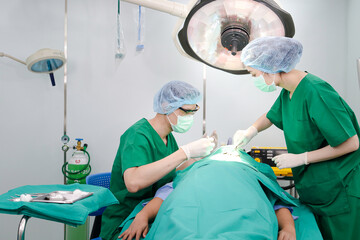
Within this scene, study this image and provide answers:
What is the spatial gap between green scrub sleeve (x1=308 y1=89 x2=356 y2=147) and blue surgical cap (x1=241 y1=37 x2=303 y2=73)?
207mm

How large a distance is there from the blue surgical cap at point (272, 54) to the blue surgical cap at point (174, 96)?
316mm

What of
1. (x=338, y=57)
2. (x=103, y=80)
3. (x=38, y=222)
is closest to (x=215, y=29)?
(x=103, y=80)

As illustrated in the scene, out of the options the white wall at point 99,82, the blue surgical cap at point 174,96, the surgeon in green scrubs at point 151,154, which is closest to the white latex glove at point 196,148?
the surgeon in green scrubs at point 151,154

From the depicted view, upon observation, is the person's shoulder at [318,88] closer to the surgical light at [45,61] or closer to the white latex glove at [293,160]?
the white latex glove at [293,160]

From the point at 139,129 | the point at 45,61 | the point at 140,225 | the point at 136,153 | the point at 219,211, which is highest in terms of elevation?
the point at 45,61

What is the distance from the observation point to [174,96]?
133cm

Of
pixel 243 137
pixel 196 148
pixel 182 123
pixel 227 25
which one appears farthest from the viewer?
pixel 243 137

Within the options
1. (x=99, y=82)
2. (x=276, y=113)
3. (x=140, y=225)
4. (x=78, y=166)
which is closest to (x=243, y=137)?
(x=276, y=113)

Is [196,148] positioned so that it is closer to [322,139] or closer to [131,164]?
[131,164]

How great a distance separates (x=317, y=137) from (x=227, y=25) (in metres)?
0.64

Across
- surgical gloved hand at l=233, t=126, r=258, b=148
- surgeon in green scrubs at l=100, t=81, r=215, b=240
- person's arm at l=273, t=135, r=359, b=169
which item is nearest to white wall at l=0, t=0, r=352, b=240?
surgical gloved hand at l=233, t=126, r=258, b=148

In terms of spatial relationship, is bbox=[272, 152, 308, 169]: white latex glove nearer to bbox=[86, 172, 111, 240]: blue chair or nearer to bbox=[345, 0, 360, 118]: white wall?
bbox=[86, 172, 111, 240]: blue chair

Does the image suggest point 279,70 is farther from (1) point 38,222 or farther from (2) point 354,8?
(1) point 38,222

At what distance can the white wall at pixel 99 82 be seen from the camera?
2127mm
